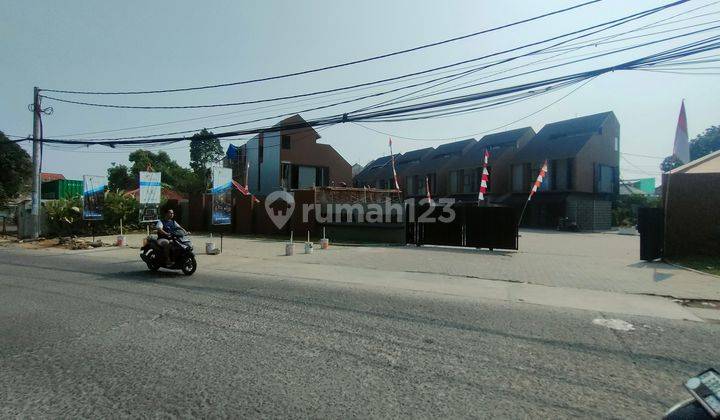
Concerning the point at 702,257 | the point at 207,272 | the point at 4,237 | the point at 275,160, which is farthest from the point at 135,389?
the point at 275,160

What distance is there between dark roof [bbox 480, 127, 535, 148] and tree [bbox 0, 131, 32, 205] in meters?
44.5

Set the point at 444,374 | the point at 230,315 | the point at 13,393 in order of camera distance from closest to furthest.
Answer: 1. the point at 13,393
2. the point at 444,374
3. the point at 230,315

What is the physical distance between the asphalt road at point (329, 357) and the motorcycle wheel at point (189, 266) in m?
2.38

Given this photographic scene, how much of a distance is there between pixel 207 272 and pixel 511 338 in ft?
25.2

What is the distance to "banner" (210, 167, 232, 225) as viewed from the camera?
1555 centimetres

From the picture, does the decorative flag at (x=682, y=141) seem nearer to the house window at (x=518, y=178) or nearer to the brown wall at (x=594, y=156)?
the brown wall at (x=594, y=156)

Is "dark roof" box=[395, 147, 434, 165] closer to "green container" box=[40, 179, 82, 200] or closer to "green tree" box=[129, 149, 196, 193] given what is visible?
"green tree" box=[129, 149, 196, 193]

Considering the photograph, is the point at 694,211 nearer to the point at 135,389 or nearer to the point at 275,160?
the point at 135,389

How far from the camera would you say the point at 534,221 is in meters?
36.1

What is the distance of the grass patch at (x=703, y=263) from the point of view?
10959 millimetres

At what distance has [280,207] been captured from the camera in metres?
20.5

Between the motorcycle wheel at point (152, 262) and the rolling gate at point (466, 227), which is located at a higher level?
the rolling gate at point (466, 227)

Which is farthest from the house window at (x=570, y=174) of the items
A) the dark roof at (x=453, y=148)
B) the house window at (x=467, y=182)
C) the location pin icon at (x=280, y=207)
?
the location pin icon at (x=280, y=207)

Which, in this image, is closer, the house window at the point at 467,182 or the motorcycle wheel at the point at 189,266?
the motorcycle wheel at the point at 189,266
